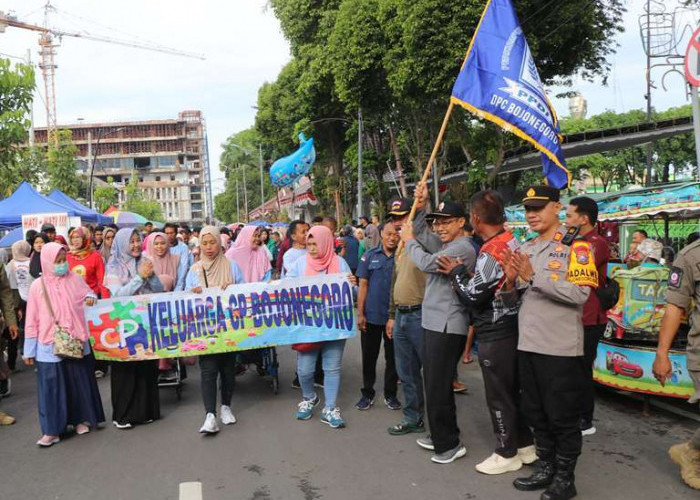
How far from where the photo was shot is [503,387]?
177 inches

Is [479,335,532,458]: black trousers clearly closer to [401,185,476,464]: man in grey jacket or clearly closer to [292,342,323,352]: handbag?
[401,185,476,464]: man in grey jacket

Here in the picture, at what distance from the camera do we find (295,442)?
17.9 feet

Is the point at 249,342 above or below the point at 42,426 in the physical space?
above

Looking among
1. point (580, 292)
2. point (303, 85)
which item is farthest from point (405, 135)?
point (580, 292)

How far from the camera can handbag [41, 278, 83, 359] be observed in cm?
562

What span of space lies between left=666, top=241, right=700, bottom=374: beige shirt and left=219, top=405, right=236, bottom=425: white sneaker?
12.5ft

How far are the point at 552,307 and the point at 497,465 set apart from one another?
1.31m

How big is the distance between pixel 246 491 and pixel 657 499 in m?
2.69

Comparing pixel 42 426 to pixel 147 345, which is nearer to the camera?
pixel 42 426

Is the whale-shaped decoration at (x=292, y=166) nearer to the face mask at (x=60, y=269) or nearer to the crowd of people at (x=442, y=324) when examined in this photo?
the crowd of people at (x=442, y=324)

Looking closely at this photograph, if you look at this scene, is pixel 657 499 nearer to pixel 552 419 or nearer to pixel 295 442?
pixel 552 419

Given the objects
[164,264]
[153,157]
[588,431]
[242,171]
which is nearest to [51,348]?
[164,264]

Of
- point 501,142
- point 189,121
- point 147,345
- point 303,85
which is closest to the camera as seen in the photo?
point 147,345

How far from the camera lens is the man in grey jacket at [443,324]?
15.4ft
